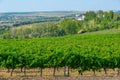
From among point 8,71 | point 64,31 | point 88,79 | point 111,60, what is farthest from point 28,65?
point 64,31

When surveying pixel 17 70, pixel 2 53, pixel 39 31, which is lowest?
pixel 39 31

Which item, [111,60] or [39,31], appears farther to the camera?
[39,31]

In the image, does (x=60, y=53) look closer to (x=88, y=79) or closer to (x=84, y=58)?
(x=84, y=58)

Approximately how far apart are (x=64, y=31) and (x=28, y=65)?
8503 centimetres

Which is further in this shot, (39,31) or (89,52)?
(39,31)

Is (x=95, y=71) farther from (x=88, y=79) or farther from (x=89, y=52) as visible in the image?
(x=88, y=79)

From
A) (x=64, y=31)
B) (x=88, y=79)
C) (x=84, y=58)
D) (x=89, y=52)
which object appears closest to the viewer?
(x=88, y=79)

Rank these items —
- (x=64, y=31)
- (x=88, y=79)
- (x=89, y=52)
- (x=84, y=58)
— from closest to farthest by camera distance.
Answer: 1. (x=88, y=79)
2. (x=84, y=58)
3. (x=89, y=52)
4. (x=64, y=31)

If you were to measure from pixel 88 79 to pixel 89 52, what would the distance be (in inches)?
392

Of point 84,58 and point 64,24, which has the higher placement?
point 84,58

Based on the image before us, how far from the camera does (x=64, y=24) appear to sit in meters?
119

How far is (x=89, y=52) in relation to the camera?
1266 inches

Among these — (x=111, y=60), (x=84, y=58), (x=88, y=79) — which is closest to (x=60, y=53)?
(x=84, y=58)

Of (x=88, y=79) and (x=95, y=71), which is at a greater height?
(x=88, y=79)
